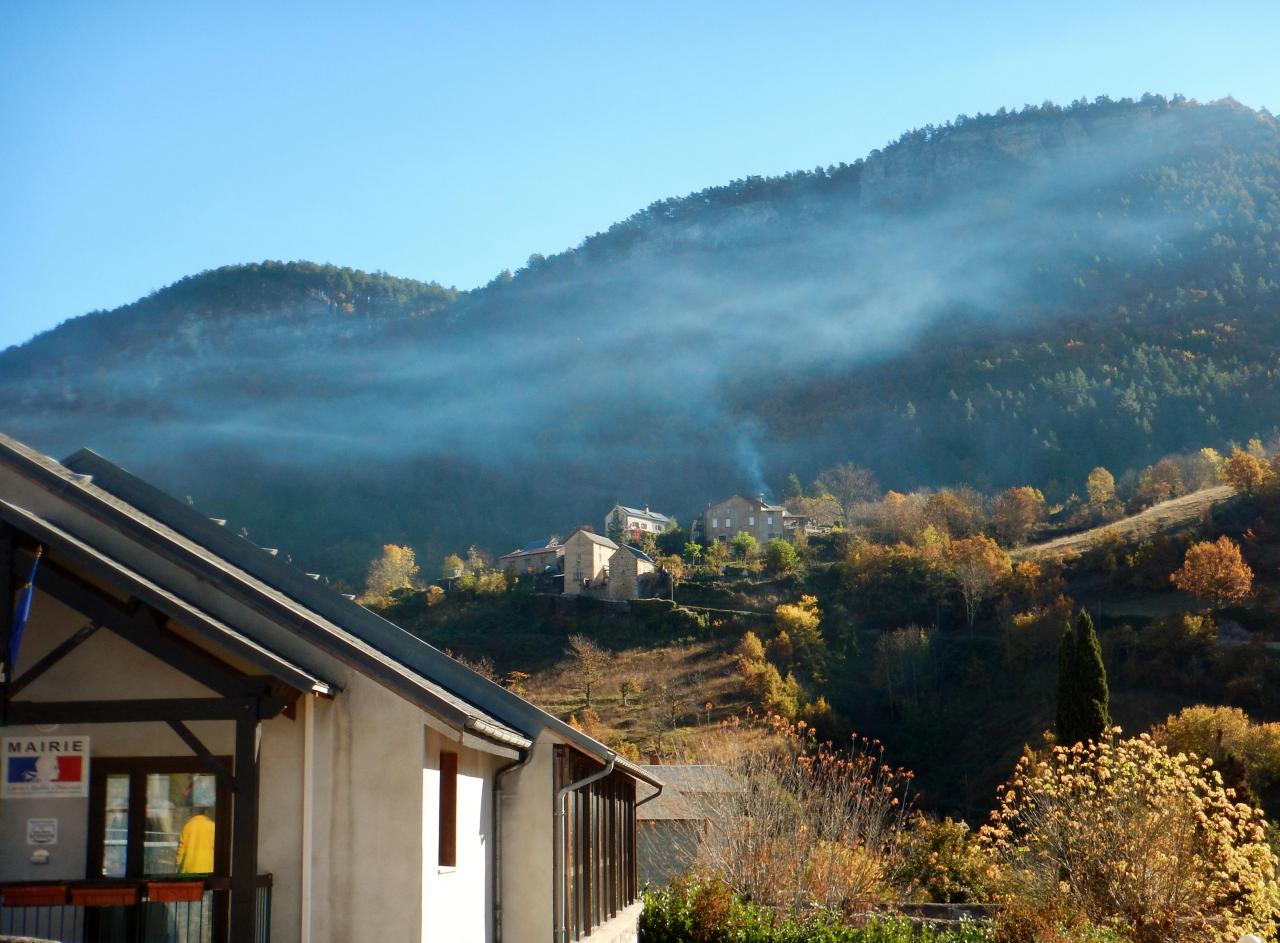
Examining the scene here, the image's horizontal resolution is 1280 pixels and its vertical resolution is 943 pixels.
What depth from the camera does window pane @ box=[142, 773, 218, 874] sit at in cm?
1096

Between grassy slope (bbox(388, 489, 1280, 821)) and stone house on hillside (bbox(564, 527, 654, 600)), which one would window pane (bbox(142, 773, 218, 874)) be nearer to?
grassy slope (bbox(388, 489, 1280, 821))

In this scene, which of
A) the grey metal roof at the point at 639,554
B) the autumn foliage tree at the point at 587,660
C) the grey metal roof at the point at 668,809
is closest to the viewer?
the grey metal roof at the point at 668,809

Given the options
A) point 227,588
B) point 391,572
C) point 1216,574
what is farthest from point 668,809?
point 391,572

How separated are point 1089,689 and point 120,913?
108 feet

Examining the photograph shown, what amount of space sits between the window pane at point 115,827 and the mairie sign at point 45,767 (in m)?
0.32

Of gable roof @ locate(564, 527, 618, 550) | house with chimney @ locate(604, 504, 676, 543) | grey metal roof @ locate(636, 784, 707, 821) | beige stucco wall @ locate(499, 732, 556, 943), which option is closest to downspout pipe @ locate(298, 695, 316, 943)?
beige stucco wall @ locate(499, 732, 556, 943)

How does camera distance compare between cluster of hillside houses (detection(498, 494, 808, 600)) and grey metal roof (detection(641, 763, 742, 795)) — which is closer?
grey metal roof (detection(641, 763, 742, 795))

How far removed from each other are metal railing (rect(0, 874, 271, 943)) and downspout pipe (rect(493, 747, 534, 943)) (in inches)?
138

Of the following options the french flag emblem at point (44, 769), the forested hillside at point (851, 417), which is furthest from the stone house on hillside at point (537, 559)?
the french flag emblem at point (44, 769)

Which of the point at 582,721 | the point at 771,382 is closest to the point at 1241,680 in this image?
the point at 582,721

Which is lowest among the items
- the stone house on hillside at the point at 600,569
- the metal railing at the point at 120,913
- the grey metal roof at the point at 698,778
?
the grey metal roof at the point at 698,778

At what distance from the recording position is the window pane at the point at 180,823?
36.0ft

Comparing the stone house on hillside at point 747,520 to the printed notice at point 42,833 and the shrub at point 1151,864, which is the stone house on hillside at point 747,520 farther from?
the printed notice at point 42,833

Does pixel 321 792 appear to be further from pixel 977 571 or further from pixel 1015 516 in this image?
pixel 1015 516
